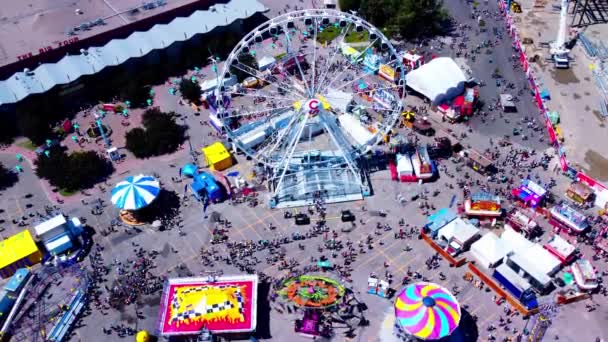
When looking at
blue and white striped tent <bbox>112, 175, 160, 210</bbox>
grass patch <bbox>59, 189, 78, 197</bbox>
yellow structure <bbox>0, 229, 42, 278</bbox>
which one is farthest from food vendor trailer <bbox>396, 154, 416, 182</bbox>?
yellow structure <bbox>0, 229, 42, 278</bbox>

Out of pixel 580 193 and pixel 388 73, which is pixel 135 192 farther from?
pixel 580 193

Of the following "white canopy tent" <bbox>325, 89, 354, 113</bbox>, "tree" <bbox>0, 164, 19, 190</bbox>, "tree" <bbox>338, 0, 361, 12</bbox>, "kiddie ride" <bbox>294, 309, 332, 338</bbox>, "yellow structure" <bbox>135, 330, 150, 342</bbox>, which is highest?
"tree" <bbox>338, 0, 361, 12</bbox>

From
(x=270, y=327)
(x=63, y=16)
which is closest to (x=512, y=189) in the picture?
(x=270, y=327)

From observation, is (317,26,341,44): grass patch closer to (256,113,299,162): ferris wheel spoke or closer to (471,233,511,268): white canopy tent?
(256,113,299,162): ferris wheel spoke

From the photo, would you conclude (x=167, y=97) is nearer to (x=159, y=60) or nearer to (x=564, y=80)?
(x=159, y=60)

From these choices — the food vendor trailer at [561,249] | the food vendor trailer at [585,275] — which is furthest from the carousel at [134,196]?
the food vendor trailer at [585,275]

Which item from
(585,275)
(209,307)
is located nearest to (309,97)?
(209,307)
